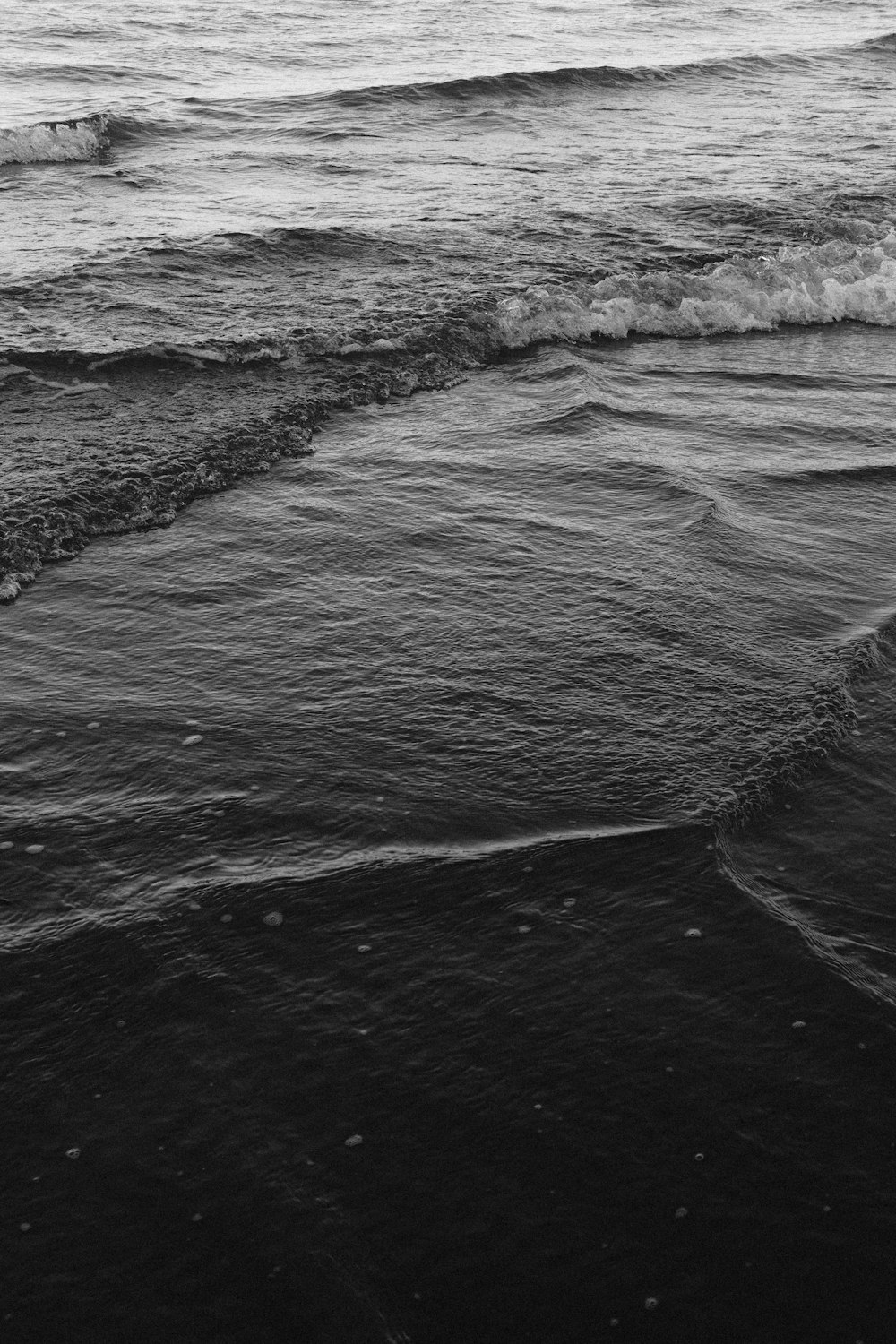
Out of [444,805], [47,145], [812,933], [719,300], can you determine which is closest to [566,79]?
[47,145]

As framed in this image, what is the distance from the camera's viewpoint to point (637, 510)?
6.27 meters

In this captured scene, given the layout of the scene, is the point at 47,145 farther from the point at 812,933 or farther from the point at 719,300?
the point at 812,933

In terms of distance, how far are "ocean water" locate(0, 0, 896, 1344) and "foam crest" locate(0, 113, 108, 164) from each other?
507 centimetres

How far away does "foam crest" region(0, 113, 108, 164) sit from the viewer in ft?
46.8

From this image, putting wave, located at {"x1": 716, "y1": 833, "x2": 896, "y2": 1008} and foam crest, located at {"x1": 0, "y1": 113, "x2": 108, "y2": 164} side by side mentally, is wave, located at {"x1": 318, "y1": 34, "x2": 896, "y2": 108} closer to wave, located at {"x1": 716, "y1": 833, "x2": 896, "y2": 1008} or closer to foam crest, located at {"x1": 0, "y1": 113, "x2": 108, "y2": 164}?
foam crest, located at {"x1": 0, "y1": 113, "x2": 108, "y2": 164}

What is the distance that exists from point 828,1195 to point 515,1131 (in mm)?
753

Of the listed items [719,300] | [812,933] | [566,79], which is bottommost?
[812,933]

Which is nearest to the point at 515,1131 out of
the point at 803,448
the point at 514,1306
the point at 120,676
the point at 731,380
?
the point at 514,1306

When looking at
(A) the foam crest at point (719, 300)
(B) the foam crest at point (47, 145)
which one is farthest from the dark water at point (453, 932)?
(B) the foam crest at point (47, 145)

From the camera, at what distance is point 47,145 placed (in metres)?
14.3

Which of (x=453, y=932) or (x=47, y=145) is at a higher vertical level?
(x=47, y=145)

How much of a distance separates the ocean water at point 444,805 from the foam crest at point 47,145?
5.07 meters

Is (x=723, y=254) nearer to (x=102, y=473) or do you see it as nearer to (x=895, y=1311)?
(x=102, y=473)

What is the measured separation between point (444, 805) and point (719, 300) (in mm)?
7454
